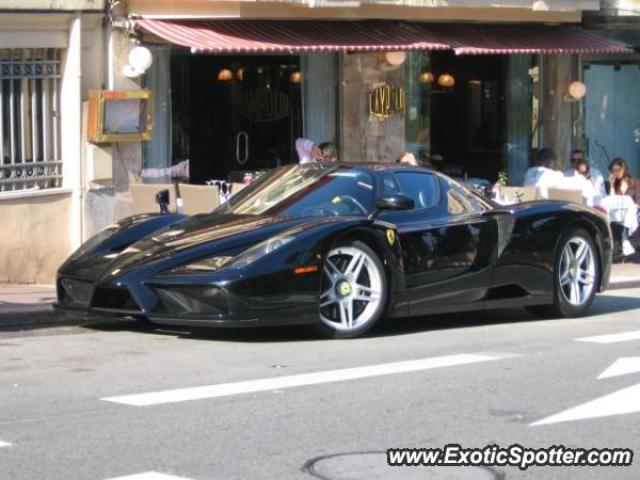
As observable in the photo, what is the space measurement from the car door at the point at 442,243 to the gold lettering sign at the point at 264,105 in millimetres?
6577

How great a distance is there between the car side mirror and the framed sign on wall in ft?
16.9

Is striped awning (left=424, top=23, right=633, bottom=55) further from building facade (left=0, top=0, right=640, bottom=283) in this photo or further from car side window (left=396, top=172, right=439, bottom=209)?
car side window (left=396, top=172, right=439, bottom=209)

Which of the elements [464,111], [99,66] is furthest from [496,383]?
[464,111]

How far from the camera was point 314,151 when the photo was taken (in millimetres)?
16344

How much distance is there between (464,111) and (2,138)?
30.1 feet

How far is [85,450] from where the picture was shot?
6.33m

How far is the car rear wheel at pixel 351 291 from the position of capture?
9797 millimetres

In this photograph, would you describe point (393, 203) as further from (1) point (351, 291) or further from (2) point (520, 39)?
(2) point (520, 39)

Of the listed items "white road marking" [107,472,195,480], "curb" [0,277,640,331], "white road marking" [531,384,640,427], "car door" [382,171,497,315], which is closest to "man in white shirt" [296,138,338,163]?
"car door" [382,171,497,315]

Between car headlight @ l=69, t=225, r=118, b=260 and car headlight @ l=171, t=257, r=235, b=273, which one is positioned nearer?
car headlight @ l=171, t=257, r=235, b=273

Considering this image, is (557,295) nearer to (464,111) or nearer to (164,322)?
(164,322)

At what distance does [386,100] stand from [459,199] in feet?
22.9

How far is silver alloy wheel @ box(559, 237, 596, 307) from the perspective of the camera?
11594 mm

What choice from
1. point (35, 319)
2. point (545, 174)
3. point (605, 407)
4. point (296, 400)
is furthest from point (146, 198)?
point (605, 407)
